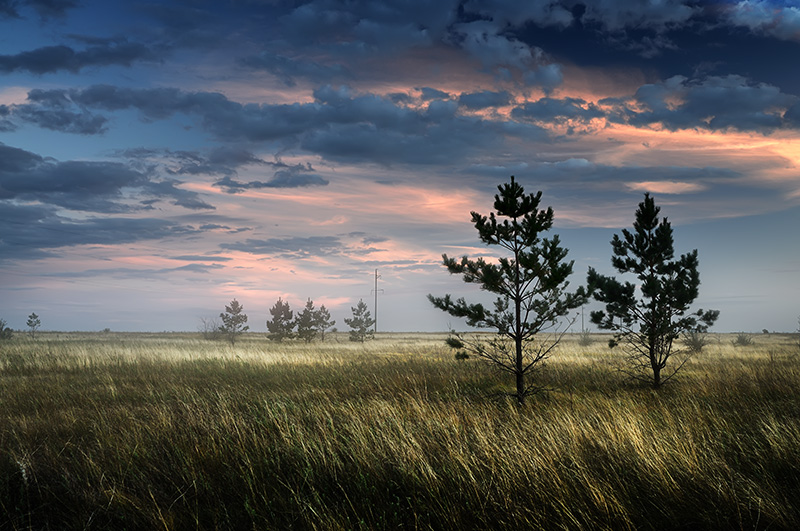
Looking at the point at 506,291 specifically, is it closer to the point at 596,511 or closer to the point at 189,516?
the point at 596,511

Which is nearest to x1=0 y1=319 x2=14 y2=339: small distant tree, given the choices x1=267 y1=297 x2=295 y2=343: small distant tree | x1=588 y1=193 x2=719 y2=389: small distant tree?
x1=267 y1=297 x2=295 y2=343: small distant tree

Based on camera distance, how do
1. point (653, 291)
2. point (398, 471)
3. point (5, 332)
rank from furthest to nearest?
point (5, 332)
point (653, 291)
point (398, 471)

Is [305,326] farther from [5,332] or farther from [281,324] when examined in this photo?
[5,332]

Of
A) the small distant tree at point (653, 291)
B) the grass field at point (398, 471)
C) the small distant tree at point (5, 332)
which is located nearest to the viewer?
the grass field at point (398, 471)

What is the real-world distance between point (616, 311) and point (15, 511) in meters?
13.6

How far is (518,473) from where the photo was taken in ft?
14.8

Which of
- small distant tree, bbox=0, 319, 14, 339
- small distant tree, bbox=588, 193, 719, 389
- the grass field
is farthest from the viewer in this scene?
small distant tree, bbox=0, 319, 14, 339

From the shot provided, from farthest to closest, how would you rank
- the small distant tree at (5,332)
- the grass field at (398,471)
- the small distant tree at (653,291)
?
the small distant tree at (5,332), the small distant tree at (653,291), the grass field at (398,471)

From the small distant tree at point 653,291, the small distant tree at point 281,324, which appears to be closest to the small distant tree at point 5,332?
the small distant tree at point 281,324

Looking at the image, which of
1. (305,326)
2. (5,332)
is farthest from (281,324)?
(5,332)

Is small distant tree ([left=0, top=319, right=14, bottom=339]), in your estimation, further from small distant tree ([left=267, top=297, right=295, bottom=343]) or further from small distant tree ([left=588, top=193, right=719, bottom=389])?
small distant tree ([left=588, top=193, right=719, bottom=389])

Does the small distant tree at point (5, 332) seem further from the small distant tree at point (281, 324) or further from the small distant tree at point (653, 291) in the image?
the small distant tree at point (653, 291)

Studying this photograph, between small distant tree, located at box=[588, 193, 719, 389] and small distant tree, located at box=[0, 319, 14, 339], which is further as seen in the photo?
small distant tree, located at box=[0, 319, 14, 339]

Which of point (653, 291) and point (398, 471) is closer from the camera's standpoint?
point (398, 471)
